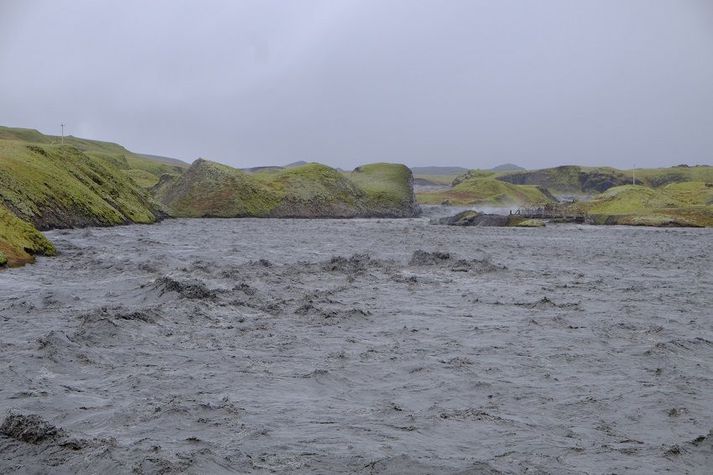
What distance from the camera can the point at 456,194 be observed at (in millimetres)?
164125

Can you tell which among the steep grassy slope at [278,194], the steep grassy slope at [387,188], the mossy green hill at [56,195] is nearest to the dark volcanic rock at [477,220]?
the steep grassy slope at [278,194]

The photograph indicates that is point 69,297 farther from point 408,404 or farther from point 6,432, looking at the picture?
point 408,404

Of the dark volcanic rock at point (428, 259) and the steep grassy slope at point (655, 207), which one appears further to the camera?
the steep grassy slope at point (655, 207)

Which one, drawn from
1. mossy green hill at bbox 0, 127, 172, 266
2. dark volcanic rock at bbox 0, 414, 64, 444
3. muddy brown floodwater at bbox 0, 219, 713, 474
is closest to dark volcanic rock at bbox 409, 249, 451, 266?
muddy brown floodwater at bbox 0, 219, 713, 474

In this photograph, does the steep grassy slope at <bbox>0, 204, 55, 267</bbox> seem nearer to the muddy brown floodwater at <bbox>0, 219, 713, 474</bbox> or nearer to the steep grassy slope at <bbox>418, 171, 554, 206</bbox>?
the muddy brown floodwater at <bbox>0, 219, 713, 474</bbox>

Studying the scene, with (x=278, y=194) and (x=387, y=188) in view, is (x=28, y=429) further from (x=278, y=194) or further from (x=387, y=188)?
(x=387, y=188)

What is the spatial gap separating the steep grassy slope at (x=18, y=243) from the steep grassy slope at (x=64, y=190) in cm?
1532

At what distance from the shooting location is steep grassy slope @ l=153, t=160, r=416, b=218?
92812 mm

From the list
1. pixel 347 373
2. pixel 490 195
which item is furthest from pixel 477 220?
pixel 490 195

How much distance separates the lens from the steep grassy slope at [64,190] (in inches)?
1957

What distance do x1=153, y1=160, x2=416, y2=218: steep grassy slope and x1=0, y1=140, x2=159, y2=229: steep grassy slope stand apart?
53.6 ft

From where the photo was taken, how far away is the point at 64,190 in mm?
55656

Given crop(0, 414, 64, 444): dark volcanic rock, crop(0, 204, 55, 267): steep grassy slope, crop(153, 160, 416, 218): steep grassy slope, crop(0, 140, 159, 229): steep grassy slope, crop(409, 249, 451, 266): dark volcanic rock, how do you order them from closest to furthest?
crop(0, 414, 64, 444): dark volcanic rock, crop(0, 204, 55, 267): steep grassy slope, crop(409, 249, 451, 266): dark volcanic rock, crop(0, 140, 159, 229): steep grassy slope, crop(153, 160, 416, 218): steep grassy slope

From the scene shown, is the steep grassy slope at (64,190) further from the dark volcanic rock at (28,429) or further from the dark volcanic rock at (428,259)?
the dark volcanic rock at (28,429)
